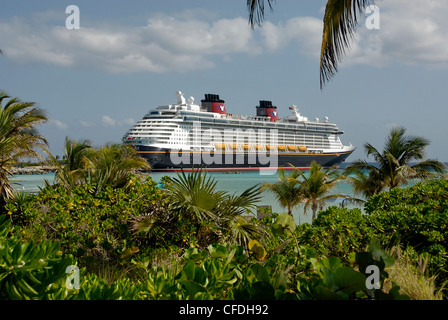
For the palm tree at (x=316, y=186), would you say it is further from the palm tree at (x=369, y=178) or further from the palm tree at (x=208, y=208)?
the palm tree at (x=208, y=208)

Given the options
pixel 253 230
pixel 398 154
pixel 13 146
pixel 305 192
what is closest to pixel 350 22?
pixel 253 230

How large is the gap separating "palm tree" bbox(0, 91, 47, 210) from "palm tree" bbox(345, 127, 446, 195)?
9.95 meters

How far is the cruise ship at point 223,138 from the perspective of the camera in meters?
48.0

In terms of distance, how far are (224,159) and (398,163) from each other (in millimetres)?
38477

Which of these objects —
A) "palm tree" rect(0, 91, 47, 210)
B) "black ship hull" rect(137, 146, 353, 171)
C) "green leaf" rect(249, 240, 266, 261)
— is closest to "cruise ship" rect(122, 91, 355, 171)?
"black ship hull" rect(137, 146, 353, 171)

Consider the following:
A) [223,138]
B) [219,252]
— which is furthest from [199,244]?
[223,138]

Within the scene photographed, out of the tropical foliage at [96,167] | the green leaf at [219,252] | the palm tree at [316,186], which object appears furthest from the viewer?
the palm tree at [316,186]

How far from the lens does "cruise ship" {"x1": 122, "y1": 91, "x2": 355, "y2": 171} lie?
48.0 meters

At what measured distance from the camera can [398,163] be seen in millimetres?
13414

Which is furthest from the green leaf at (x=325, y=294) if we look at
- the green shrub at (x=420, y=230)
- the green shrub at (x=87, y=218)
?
the green shrub at (x=87, y=218)

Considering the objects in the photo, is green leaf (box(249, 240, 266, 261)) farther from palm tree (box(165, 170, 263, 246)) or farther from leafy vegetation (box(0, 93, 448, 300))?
palm tree (box(165, 170, 263, 246))

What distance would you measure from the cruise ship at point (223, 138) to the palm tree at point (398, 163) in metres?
34.5

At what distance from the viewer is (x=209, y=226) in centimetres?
413
